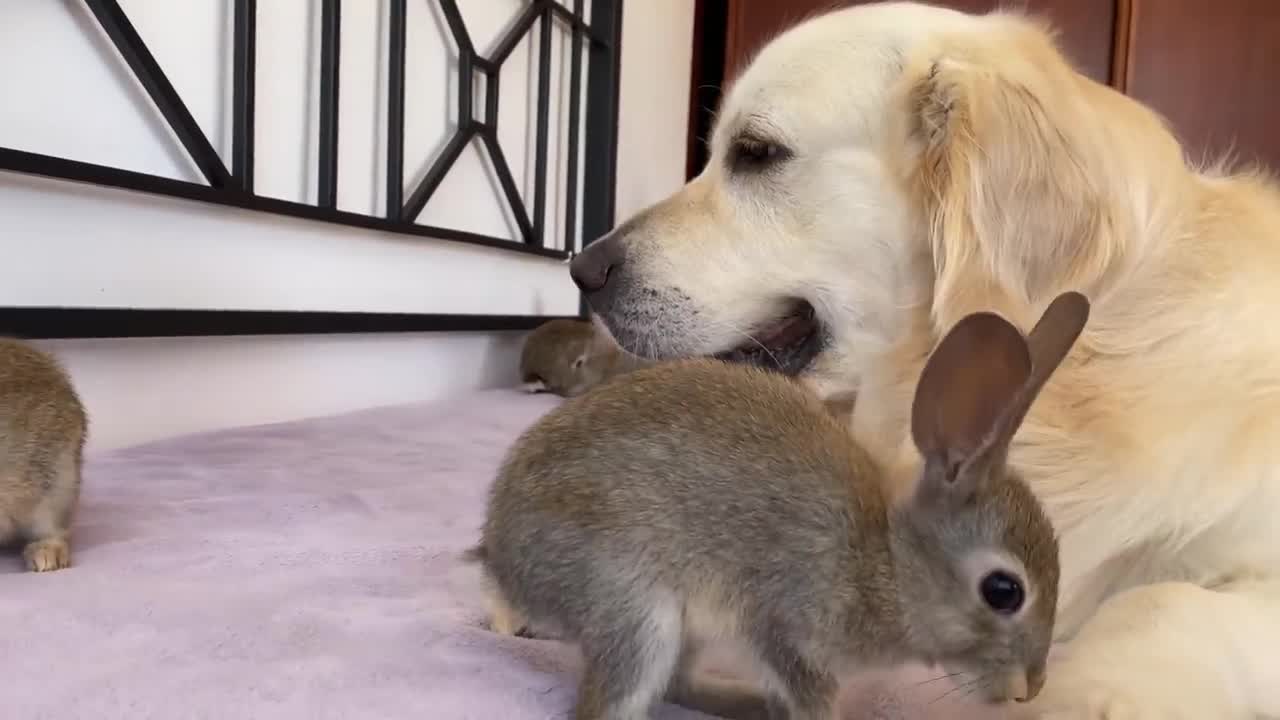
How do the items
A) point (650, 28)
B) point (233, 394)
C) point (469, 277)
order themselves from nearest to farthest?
1. point (233, 394)
2. point (469, 277)
3. point (650, 28)

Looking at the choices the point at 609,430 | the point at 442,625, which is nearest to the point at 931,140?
the point at 609,430

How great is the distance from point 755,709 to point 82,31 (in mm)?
1311

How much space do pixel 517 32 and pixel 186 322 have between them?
1.49 metres

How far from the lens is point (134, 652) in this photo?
76cm

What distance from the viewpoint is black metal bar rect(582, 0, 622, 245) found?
334 cm

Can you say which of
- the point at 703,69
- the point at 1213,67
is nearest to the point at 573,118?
the point at 703,69

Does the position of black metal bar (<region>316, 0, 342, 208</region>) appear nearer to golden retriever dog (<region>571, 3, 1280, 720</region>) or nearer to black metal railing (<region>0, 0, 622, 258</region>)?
black metal railing (<region>0, 0, 622, 258</region>)

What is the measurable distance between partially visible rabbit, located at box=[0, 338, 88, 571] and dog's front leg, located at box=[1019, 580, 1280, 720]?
944mm

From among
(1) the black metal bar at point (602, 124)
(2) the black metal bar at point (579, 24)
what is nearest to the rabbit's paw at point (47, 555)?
(2) the black metal bar at point (579, 24)

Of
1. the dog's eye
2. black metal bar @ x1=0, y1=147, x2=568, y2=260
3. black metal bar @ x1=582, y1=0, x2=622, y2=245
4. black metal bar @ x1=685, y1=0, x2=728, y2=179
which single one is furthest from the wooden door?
the dog's eye

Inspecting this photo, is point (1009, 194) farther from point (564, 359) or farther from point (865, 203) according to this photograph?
point (564, 359)

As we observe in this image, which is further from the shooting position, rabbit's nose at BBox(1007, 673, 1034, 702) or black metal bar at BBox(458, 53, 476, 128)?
black metal bar at BBox(458, 53, 476, 128)

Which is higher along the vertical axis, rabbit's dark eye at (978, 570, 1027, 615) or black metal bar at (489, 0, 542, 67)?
black metal bar at (489, 0, 542, 67)

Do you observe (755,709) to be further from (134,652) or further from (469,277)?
(469,277)
